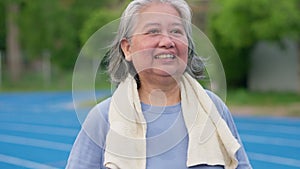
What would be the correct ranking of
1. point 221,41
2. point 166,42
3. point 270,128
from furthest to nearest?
point 221,41
point 270,128
point 166,42

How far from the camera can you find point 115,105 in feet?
6.03

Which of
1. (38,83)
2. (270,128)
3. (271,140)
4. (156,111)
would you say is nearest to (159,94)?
(156,111)

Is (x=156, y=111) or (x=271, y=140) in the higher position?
(x=156, y=111)

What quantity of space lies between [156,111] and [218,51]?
694 inches

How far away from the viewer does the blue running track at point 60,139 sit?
858cm

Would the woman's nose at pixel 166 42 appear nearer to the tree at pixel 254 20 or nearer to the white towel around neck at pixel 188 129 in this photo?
the white towel around neck at pixel 188 129

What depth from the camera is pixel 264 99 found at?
17.6 meters

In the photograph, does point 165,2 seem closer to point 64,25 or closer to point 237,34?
point 237,34

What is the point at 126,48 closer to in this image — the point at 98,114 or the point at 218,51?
the point at 98,114

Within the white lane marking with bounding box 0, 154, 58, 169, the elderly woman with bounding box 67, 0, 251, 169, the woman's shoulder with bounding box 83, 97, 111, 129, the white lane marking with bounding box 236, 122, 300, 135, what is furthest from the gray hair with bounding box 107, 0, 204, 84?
the white lane marking with bounding box 236, 122, 300, 135

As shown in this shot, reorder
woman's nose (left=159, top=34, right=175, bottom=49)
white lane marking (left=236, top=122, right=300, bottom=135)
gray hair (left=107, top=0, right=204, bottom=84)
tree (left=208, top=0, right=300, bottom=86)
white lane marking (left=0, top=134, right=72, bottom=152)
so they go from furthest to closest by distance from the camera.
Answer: tree (left=208, top=0, right=300, bottom=86) → white lane marking (left=236, top=122, right=300, bottom=135) → white lane marking (left=0, top=134, right=72, bottom=152) → gray hair (left=107, top=0, right=204, bottom=84) → woman's nose (left=159, top=34, right=175, bottom=49)

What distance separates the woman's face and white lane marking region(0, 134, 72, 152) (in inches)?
326

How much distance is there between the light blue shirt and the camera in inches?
71.7

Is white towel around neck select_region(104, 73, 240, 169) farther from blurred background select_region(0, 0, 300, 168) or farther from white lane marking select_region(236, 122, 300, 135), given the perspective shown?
white lane marking select_region(236, 122, 300, 135)
